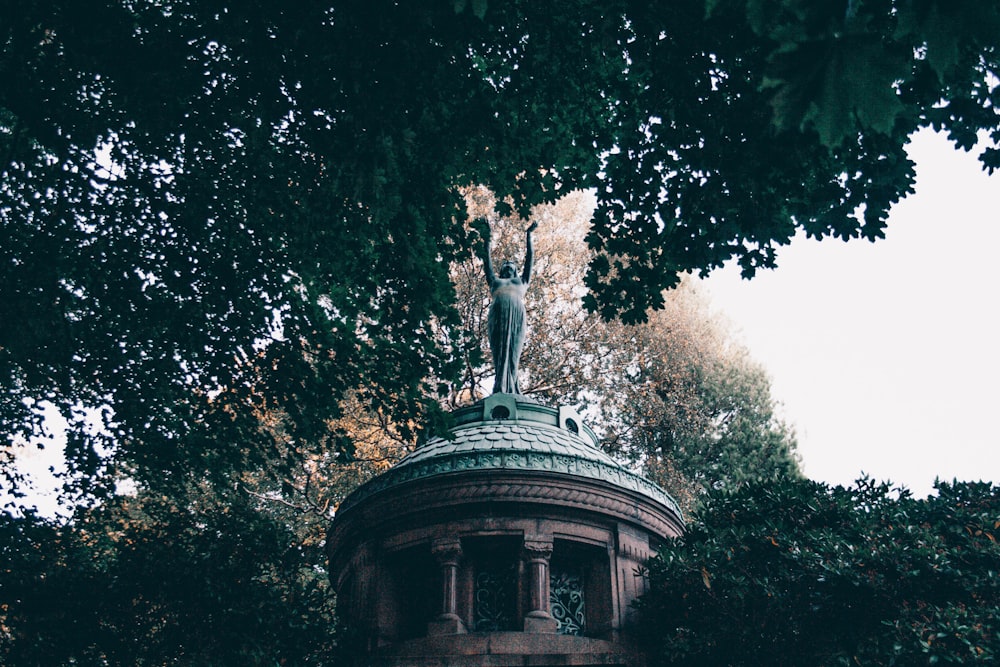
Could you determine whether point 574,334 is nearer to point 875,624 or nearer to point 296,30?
point 875,624

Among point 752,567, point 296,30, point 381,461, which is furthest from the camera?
point 381,461

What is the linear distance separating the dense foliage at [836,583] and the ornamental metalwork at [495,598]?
4.77 feet

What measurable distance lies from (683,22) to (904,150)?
7.30 ft

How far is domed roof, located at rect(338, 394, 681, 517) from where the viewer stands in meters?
9.02

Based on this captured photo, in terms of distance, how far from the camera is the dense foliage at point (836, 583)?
22.7ft

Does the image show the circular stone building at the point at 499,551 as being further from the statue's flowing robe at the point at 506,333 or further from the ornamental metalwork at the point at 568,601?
the statue's flowing robe at the point at 506,333

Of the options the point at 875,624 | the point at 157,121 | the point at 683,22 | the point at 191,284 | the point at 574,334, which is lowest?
the point at 875,624

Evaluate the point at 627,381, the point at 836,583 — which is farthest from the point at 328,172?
the point at 627,381

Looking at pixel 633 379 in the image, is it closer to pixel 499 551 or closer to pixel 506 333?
pixel 506 333

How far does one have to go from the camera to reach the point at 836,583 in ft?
25.2

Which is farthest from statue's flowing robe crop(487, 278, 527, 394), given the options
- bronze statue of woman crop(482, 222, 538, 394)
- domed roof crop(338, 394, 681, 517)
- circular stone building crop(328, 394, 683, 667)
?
circular stone building crop(328, 394, 683, 667)

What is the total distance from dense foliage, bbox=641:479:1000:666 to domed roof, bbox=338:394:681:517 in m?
1.19

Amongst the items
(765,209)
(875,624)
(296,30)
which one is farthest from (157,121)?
(875,624)

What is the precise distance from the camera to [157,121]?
5961 millimetres
